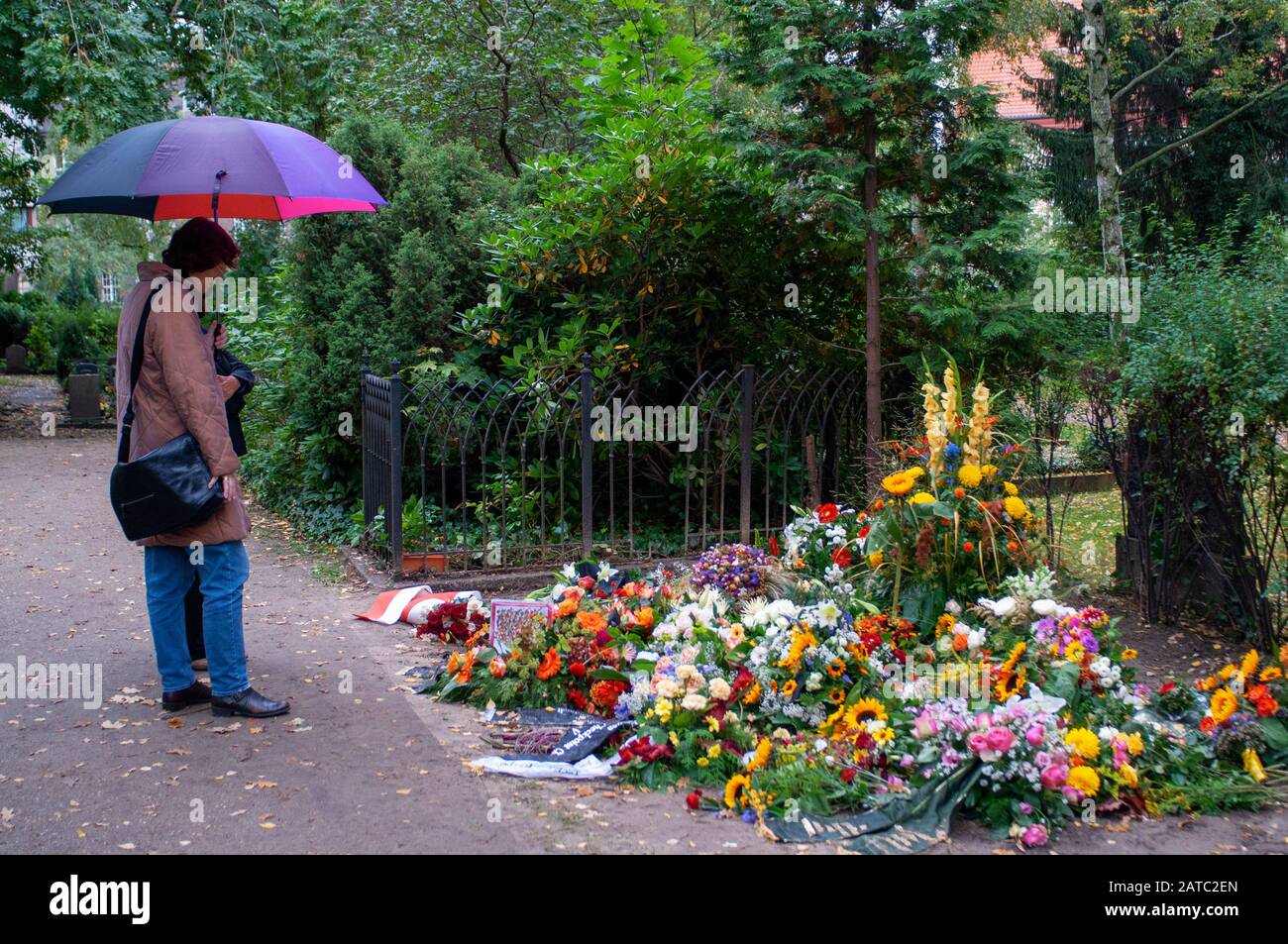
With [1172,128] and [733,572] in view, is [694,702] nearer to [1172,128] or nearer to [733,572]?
[733,572]

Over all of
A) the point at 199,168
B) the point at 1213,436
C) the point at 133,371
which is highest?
the point at 199,168

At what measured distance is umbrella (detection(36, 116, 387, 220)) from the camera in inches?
172

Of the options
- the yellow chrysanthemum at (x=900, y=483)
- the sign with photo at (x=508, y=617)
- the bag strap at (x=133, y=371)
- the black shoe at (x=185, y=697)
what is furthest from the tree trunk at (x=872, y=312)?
the bag strap at (x=133, y=371)

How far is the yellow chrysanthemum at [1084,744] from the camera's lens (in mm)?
3736

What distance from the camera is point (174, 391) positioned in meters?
4.29

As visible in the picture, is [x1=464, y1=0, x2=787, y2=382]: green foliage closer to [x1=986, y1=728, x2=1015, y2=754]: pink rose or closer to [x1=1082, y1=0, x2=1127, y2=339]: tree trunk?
[x1=1082, y1=0, x2=1127, y2=339]: tree trunk

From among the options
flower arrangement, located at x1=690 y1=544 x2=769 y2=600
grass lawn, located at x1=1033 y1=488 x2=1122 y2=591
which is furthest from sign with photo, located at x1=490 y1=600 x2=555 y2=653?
grass lawn, located at x1=1033 y1=488 x2=1122 y2=591

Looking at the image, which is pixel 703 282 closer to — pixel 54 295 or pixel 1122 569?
pixel 1122 569

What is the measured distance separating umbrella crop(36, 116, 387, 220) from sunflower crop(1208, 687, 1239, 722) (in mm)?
4194

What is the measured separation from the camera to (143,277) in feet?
14.2

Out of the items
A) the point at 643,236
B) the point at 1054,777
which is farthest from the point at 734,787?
the point at 643,236

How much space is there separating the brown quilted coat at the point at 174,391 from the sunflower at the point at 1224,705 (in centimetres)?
395

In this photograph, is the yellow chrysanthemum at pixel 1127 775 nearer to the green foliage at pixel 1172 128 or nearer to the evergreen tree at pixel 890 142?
the evergreen tree at pixel 890 142

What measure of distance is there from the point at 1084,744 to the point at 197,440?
3620 mm
